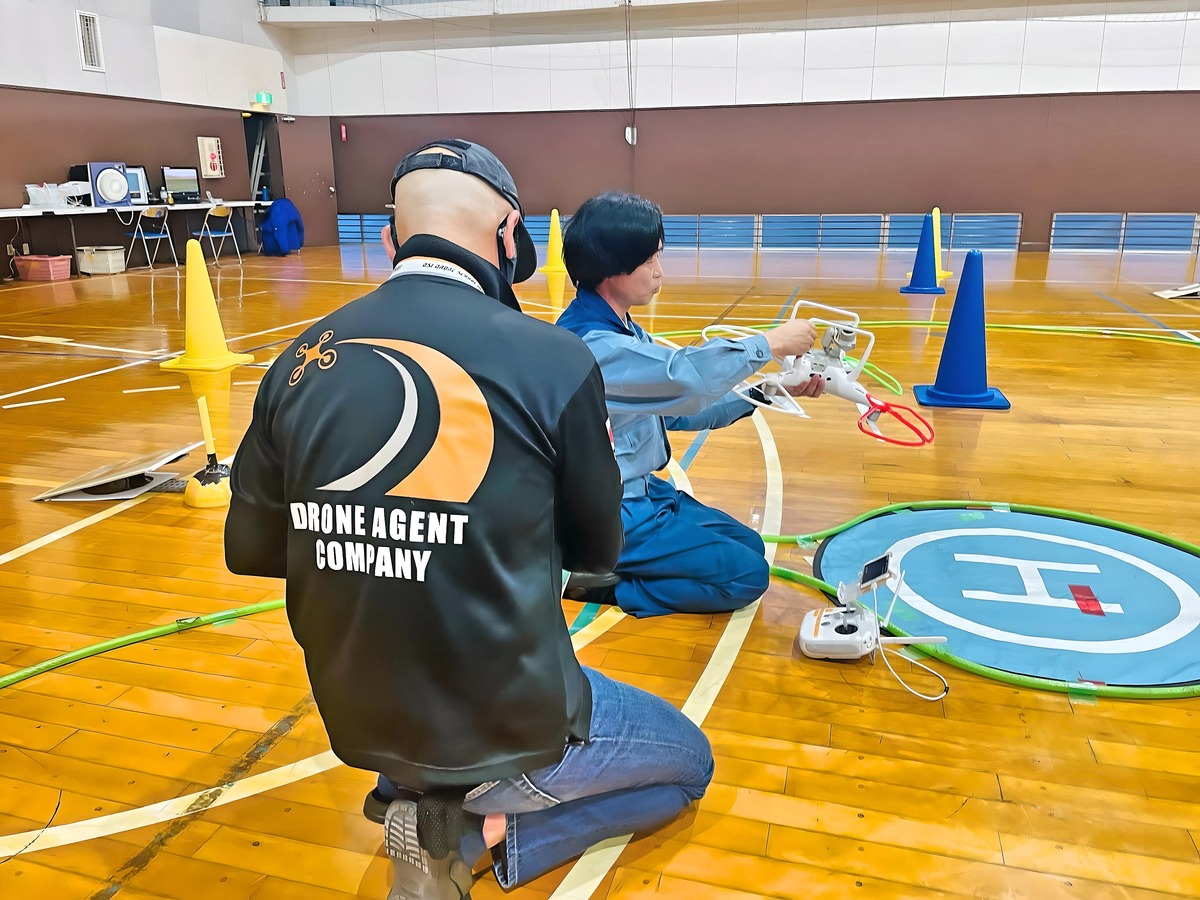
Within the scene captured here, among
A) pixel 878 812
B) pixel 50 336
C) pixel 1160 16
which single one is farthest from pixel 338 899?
pixel 1160 16

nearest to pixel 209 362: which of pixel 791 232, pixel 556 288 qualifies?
pixel 556 288

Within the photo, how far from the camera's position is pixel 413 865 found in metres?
1.37

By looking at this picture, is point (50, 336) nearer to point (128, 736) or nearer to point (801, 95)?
point (128, 736)

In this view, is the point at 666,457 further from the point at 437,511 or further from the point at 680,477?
the point at 437,511

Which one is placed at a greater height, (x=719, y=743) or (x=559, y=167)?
(x=559, y=167)

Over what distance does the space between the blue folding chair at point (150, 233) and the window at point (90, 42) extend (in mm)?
2119

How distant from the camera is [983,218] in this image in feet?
50.1

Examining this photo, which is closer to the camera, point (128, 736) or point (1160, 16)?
point (128, 736)

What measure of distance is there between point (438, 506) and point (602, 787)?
74 cm

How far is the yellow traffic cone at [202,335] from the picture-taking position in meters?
5.84

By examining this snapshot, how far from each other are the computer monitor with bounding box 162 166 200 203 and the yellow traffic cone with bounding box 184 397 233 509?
38.5ft

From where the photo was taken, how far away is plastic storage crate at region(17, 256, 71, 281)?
39.1ft

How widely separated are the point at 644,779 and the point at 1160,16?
1669 cm

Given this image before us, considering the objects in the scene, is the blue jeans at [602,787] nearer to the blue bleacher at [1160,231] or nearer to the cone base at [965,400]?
the cone base at [965,400]
